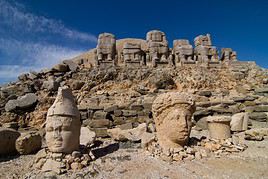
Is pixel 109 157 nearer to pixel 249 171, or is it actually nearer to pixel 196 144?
pixel 196 144

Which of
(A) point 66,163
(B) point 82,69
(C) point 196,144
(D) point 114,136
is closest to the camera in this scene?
(A) point 66,163

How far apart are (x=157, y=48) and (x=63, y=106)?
451 inches

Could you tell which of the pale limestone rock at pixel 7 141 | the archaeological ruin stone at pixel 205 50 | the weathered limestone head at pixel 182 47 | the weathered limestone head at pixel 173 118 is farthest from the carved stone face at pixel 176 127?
the archaeological ruin stone at pixel 205 50

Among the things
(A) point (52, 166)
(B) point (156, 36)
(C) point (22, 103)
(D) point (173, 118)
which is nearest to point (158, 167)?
Result: (D) point (173, 118)

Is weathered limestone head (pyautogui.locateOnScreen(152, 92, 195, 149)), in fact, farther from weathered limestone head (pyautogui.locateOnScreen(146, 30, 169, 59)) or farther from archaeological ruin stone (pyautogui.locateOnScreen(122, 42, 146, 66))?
weathered limestone head (pyautogui.locateOnScreen(146, 30, 169, 59))

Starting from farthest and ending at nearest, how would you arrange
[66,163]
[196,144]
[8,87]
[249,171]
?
[8,87], [196,144], [66,163], [249,171]

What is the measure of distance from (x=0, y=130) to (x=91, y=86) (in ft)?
22.1

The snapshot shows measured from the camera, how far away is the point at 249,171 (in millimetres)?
4297

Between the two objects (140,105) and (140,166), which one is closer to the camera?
(140,166)

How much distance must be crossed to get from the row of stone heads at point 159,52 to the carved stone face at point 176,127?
920 centimetres

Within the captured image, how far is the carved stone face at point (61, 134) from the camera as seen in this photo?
4996 millimetres

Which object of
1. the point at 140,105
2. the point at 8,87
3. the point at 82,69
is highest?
the point at 82,69

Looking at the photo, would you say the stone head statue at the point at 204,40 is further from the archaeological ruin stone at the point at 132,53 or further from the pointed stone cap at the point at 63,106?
the pointed stone cap at the point at 63,106

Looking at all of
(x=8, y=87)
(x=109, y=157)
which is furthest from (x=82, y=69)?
(x=109, y=157)
